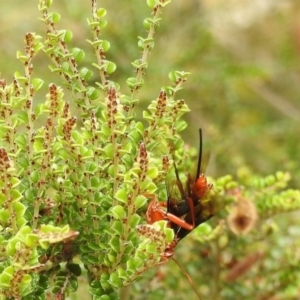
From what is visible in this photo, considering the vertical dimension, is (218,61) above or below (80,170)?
above

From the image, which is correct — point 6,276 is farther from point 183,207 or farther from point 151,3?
point 151,3

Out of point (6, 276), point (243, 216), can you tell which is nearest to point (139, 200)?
point (6, 276)

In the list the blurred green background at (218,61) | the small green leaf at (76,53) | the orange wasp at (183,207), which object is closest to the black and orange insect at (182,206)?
the orange wasp at (183,207)

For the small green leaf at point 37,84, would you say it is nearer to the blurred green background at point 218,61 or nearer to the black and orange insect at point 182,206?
the black and orange insect at point 182,206

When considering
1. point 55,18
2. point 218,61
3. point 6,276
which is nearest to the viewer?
point 6,276

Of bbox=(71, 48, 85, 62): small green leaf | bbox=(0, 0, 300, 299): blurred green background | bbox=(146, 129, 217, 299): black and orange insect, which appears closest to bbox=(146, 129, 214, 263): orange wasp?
bbox=(146, 129, 217, 299): black and orange insect
